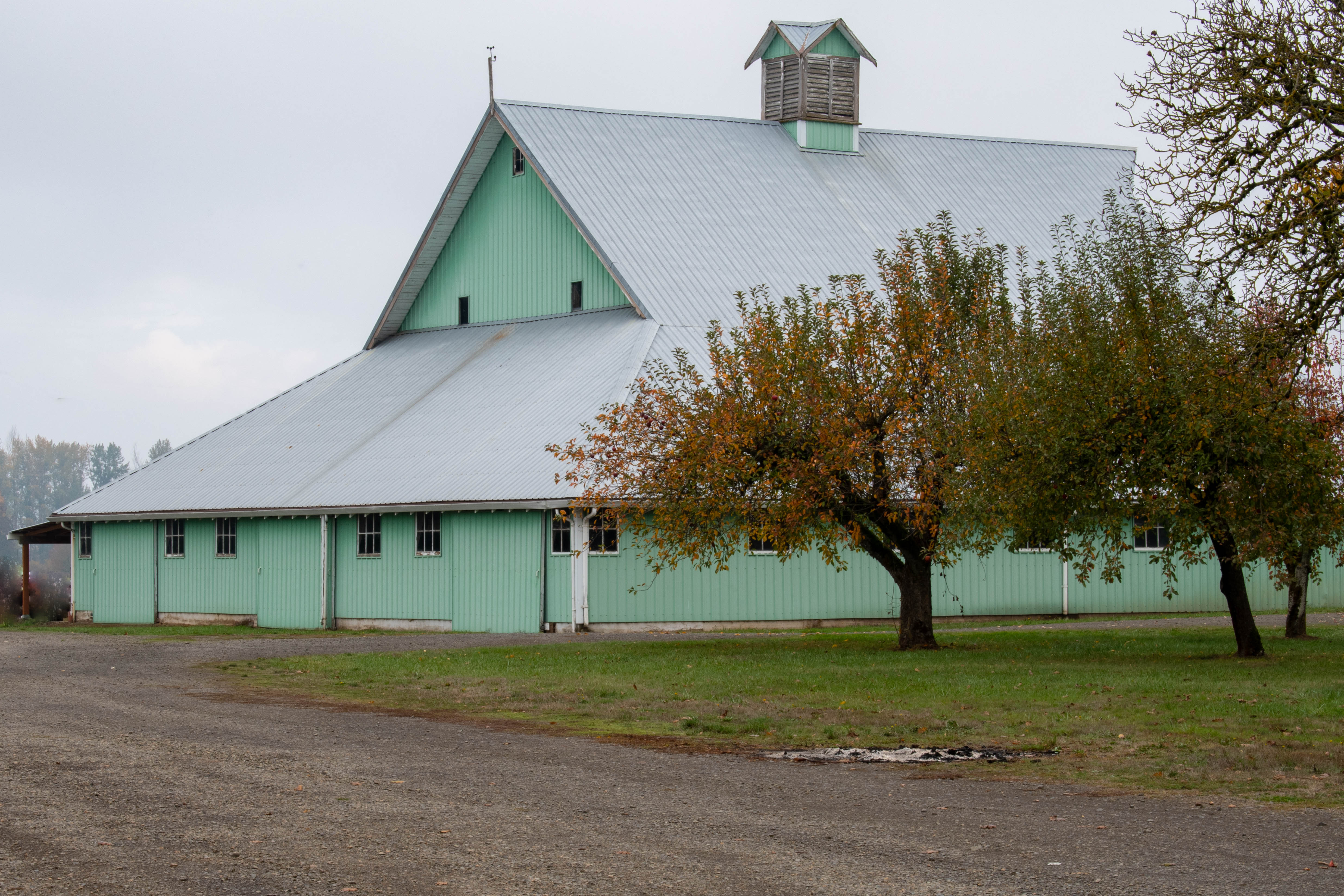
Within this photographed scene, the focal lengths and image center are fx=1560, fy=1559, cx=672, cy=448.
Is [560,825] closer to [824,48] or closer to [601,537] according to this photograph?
[601,537]

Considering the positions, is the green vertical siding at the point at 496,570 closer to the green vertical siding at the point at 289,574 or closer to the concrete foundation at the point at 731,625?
the concrete foundation at the point at 731,625

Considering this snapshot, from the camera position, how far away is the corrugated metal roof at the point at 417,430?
2945 cm

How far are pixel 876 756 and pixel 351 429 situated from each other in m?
24.4

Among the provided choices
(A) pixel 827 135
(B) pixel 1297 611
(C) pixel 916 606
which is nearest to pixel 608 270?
(A) pixel 827 135

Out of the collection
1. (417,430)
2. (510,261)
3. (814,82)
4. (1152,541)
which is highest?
(814,82)

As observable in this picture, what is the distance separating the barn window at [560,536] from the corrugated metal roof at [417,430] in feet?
2.89

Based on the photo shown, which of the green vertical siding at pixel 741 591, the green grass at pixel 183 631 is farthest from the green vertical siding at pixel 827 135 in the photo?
the green grass at pixel 183 631

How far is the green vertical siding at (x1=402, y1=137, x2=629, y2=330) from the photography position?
35.6 m

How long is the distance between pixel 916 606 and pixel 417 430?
44.3ft

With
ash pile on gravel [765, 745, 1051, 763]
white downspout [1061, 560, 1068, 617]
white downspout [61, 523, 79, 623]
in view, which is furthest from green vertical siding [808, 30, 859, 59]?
ash pile on gravel [765, 745, 1051, 763]

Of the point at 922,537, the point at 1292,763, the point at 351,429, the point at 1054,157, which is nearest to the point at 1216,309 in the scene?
the point at 922,537

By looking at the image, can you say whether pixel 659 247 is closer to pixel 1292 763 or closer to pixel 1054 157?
pixel 1054 157

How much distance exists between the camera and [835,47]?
4325cm

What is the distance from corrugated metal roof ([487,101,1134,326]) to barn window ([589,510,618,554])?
6.11 metres
